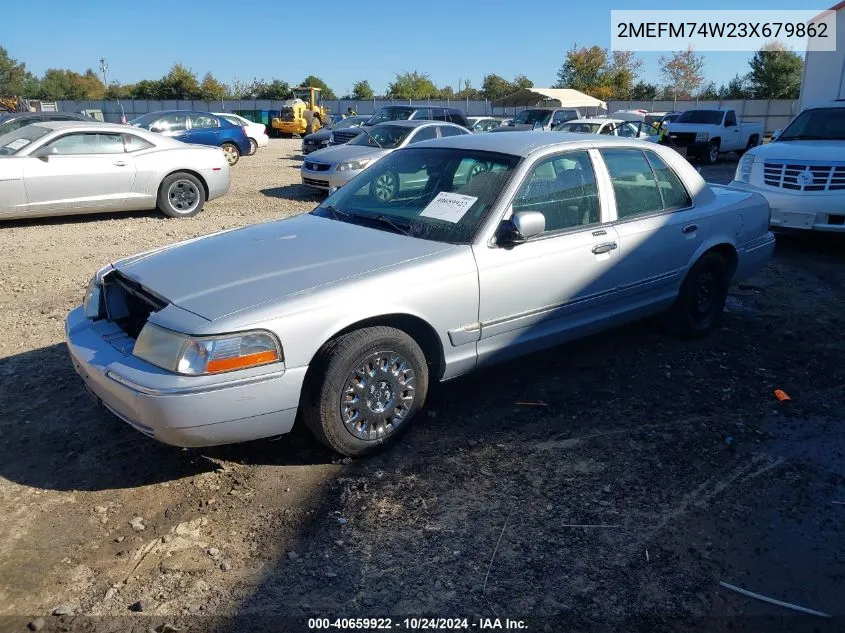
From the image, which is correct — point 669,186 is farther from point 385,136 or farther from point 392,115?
point 392,115

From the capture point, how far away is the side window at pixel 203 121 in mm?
19109

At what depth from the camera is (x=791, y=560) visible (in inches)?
112

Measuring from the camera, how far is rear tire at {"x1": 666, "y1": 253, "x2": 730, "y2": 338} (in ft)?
16.7

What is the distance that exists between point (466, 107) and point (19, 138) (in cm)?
3852

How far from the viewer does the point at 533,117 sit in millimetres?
21984

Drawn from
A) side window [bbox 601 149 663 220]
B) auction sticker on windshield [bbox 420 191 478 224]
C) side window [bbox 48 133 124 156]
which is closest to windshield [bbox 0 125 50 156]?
side window [bbox 48 133 124 156]

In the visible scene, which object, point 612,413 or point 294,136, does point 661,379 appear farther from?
point 294,136

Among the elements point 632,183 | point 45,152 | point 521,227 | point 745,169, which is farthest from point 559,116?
point 521,227

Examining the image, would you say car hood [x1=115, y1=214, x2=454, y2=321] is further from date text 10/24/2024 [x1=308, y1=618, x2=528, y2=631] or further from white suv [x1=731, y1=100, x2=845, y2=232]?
white suv [x1=731, y1=100, x2=845, y2=232]

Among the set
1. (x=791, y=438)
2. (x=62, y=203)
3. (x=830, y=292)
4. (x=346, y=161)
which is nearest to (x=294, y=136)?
(x=346, y=161)

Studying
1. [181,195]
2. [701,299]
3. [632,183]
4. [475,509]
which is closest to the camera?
[475,509]

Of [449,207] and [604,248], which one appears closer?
[449,207]

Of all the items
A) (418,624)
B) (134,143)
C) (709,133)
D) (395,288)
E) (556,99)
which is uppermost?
(556,99)

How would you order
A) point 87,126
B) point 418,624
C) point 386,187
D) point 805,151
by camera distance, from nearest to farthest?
point 418,624 < point 386,187 < point 805,151 < point 87,126
